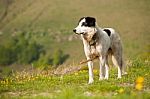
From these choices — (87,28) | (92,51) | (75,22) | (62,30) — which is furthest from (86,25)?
(62,30)

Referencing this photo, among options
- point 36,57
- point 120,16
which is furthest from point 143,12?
point 36,57

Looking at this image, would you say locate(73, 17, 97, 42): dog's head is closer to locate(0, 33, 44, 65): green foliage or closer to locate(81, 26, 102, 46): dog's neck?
locate(81, 26, 102, 46): dog's neck

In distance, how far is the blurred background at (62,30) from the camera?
152000 mm

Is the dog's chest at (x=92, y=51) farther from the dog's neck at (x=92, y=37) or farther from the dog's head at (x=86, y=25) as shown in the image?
the dog's head at (x=86, y=25)

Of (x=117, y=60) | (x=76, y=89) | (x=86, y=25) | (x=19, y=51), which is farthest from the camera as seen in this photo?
(x=19, y=51)

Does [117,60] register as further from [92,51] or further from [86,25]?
[86,25]

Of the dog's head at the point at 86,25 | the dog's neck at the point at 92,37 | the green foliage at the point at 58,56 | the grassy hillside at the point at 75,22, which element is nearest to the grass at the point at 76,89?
the dog's neck at the point at 92,37

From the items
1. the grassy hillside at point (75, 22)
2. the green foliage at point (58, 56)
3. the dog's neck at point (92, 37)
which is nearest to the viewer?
the dog's neck at point (92, 37)

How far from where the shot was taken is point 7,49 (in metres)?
161

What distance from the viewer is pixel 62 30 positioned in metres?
181

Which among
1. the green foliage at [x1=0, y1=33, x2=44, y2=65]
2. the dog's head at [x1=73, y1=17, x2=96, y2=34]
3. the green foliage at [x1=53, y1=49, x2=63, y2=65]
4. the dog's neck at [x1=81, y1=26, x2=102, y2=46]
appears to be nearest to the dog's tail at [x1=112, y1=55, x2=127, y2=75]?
the dog's neck at [x1=81, y1=26, x2=102, y2=46]

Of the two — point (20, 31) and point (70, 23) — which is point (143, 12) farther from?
point (20, 31)

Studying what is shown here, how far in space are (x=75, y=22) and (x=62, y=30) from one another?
19.8ft

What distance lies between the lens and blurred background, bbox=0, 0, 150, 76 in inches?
5984
